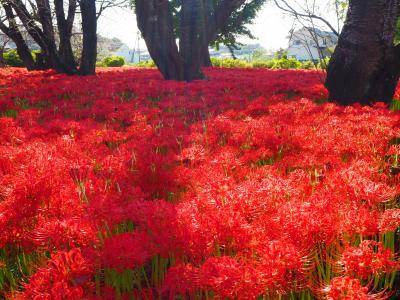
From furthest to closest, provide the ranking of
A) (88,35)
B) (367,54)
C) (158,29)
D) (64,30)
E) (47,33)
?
(64,30), (47,33), (88,35), (158,29), (367,54)

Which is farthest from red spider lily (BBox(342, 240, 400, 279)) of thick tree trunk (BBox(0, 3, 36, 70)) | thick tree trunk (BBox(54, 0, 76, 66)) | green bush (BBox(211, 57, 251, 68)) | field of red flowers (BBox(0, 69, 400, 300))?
green bush (BBox(211, 57, 251, 68))

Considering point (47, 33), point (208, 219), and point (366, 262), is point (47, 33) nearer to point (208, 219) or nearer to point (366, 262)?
point (208, 219)

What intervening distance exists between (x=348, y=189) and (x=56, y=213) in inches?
57.8

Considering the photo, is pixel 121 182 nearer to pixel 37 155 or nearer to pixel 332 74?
pixel 37 155

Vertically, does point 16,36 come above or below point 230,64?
above

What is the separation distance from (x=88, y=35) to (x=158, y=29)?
123 inches

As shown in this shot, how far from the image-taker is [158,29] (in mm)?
9859

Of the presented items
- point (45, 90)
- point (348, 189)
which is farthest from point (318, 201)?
point (45, 90)

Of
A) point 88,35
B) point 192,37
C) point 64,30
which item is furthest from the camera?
point 64,30

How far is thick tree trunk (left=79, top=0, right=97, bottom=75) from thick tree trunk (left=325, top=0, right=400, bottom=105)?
8.15 meters

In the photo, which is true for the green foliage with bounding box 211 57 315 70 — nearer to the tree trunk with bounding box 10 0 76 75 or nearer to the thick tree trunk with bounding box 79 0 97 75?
the thick tree trunk with bounding box 79 0 97 75

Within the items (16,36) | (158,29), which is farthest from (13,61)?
(158,29)

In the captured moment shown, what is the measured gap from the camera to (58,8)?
40.9 feet

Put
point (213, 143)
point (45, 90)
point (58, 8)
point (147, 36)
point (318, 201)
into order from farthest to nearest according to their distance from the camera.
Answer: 1. point (58, 8)
2. point (147, 36)
3. point (45, 90)
4. point (213, 143)
5. point (318, 201)
